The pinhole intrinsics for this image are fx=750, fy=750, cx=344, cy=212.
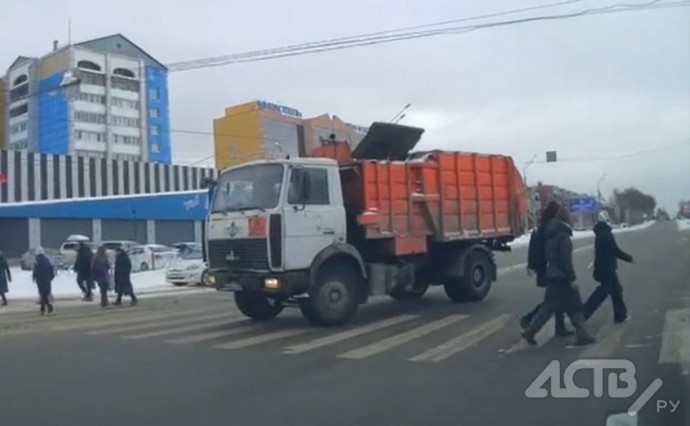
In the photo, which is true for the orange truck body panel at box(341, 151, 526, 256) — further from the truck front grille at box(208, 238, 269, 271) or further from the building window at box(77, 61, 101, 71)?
the building window at box(77, 61, 101, 71)

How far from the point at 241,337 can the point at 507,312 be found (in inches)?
195

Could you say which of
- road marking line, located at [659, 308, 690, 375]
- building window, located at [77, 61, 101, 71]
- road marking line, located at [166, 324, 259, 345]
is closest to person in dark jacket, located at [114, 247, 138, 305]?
road marking line, located at [166, 324, 259, 345]

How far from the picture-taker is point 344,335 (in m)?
11.8

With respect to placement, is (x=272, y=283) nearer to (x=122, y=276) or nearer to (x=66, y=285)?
(x=122, y=276)

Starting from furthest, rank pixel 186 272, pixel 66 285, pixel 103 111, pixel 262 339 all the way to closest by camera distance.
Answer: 1. pixel 103 111
2. pixel 66 285
3. pixel 186 272
4. pixel 262 339

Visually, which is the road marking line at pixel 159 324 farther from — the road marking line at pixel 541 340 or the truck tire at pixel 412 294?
the road marking line at pixel 541 340

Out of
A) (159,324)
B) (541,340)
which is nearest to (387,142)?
(159,324)

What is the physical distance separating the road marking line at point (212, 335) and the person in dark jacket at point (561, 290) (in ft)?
17.1

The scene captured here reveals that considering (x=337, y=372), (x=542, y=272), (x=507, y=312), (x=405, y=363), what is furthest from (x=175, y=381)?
(x=507, y=312)

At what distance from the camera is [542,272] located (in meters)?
10.9

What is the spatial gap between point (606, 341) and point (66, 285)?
22.7 meters

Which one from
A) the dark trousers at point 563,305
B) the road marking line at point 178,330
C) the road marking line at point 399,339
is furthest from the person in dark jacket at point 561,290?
the road marking line at point 178,330

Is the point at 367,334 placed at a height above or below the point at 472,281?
below

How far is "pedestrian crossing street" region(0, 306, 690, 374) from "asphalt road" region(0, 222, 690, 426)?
0.10 ft
